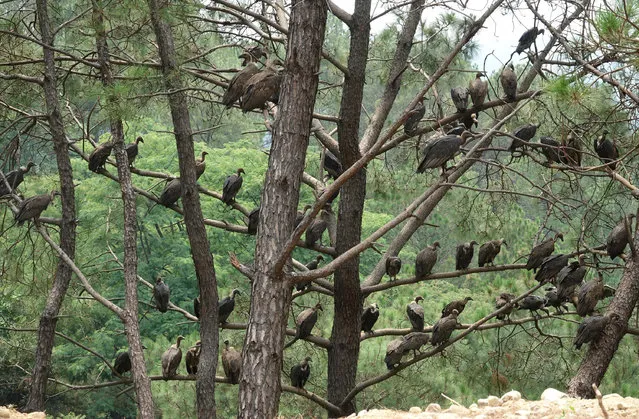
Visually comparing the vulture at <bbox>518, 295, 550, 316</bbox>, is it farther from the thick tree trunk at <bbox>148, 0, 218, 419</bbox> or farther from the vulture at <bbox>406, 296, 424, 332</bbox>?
the thick tree trunk at <bbox>148, 0, 218, 419</bbox>

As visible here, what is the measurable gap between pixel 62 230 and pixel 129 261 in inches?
30.9

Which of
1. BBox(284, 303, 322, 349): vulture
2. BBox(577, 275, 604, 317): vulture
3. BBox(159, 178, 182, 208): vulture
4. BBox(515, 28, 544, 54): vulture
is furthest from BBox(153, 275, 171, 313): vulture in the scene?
BBox(515, 28, 544, 54): vulture

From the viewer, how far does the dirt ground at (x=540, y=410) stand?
4.23 metres

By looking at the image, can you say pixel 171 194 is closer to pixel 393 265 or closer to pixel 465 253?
pixel 393 265

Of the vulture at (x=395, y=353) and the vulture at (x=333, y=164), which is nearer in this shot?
the vulture at (x=395, y=353)

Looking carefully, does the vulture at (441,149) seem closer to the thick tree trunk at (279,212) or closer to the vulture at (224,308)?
the thick tree trunk at (279,212)

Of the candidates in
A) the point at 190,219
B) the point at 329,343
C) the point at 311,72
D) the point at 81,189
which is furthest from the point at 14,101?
the point at 81,189

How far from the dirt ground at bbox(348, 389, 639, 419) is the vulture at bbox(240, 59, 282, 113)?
2411 mm

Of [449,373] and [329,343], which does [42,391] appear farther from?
[449,373]

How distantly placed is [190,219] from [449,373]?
Answer: 6.29 m

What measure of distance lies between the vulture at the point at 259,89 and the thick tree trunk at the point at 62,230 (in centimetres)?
207

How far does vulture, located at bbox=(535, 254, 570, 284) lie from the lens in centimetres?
798

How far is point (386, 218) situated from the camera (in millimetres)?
21484

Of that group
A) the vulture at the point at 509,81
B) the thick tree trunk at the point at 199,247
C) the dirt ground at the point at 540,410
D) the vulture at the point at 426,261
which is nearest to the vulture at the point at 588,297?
the vulture at the point at 426,261
